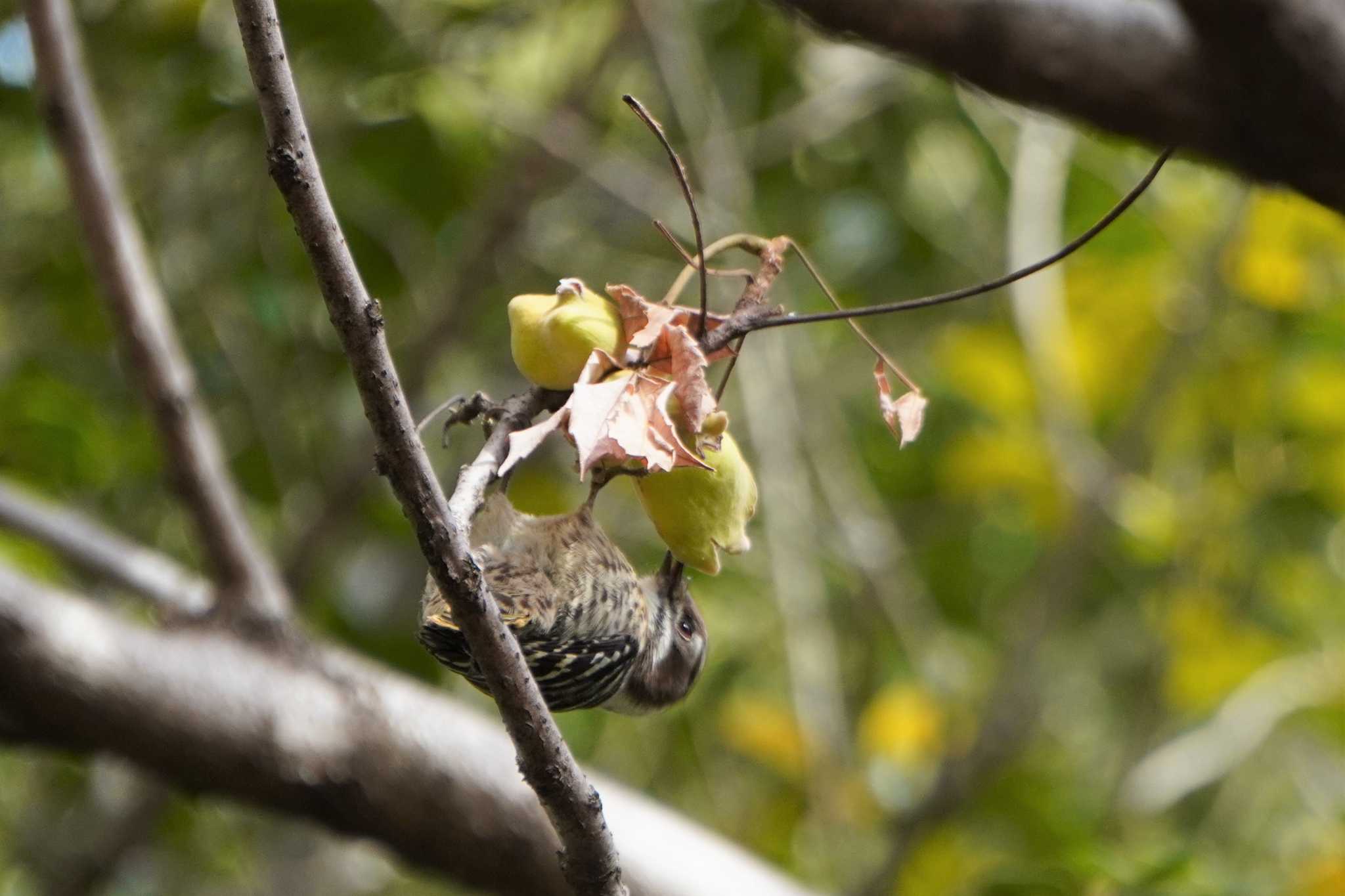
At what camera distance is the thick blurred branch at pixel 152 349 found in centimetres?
202

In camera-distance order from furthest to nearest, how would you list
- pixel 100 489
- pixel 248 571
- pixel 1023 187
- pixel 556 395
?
pixel 100 489, pixel 1023 187, pixel 248 571, pixel 556 395

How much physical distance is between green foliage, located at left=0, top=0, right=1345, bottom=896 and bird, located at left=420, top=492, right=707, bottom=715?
55.1 inches

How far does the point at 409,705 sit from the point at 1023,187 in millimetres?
1418

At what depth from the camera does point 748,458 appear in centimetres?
301

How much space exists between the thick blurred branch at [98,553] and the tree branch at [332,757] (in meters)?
0.22

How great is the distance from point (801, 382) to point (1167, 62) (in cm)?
211

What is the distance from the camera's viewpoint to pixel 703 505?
3.10ft

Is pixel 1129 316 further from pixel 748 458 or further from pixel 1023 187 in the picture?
pixel 748 458

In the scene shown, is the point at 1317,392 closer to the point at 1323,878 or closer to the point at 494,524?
the point at 1323,878

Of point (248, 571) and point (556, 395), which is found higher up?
point (248, 571)

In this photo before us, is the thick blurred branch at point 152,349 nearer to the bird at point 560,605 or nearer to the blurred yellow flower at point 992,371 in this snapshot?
the bird at point 560,605

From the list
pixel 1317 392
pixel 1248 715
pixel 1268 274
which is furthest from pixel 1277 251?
pixel 1248 715

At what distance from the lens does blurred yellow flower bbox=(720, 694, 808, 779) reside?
2.76 meters

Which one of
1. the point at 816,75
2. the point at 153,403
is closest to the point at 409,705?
the point at 153,403
